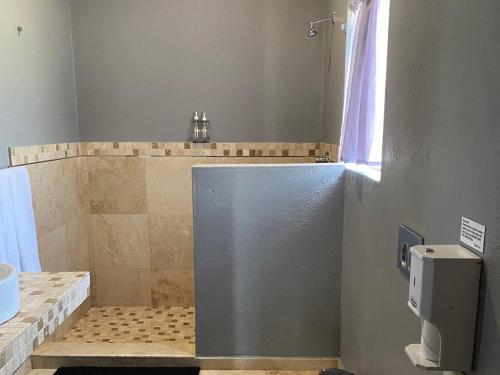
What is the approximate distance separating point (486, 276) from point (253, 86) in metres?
2.40

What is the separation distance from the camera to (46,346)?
226 cm

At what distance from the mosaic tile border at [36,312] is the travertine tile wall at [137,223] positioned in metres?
1.89

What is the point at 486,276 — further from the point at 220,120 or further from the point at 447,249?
the point at 220,120

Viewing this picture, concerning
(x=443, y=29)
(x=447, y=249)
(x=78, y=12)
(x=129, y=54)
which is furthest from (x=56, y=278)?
(x=78, y=12)

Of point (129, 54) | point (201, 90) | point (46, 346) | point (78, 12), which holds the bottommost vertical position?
point (46, 346)

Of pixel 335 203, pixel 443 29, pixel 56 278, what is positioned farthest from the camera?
pixel 335 203

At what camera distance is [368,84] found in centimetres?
159

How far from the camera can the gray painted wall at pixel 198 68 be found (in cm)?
285

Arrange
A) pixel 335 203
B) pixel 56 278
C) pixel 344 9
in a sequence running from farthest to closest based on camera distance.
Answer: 1. pixel 344 9
2. pixel 335 203
3. pixel 56 278

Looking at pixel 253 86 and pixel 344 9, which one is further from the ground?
pixel 344 9

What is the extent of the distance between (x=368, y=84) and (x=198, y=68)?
1.66m

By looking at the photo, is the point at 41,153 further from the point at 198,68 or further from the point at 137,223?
the point at 198,68

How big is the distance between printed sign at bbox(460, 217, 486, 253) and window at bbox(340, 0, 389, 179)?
67 centimetres

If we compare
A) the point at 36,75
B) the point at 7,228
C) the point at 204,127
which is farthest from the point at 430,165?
the point at 36,75
